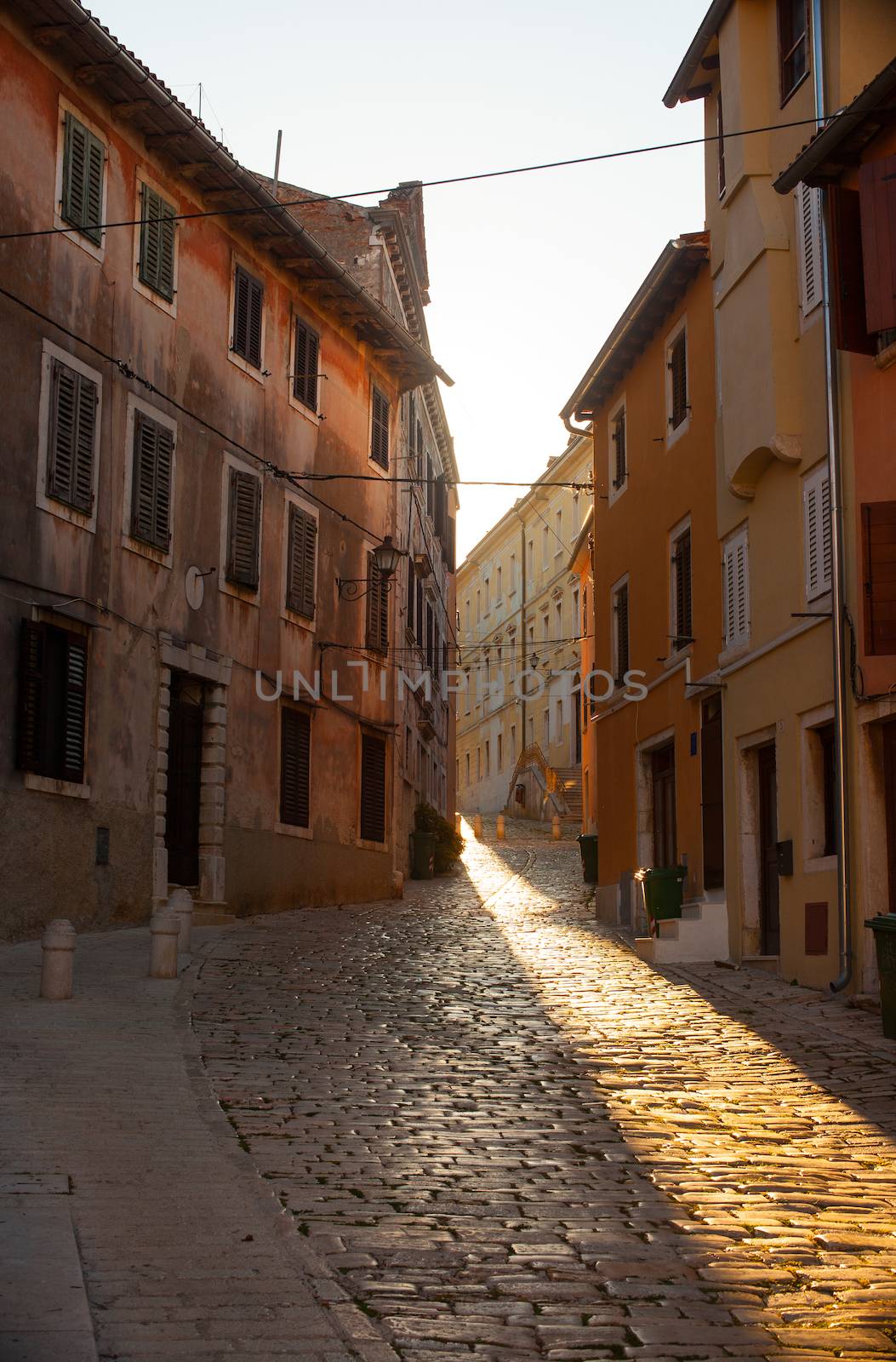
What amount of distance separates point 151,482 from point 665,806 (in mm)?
8397

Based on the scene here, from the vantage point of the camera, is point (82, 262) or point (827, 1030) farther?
point (82, 262)

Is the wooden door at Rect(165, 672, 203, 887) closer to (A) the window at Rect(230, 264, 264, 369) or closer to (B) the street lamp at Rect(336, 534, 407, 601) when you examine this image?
(B) the street lamp at Rect(336, 534, 407, 601)

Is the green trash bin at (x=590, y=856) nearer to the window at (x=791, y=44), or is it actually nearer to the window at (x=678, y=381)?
the window at (x=678, y=381)

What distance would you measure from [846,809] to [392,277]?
2206 centimetres

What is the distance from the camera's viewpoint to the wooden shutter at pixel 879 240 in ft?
46.9

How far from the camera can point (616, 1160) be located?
28.0 feet

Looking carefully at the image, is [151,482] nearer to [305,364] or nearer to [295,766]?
[295,766]

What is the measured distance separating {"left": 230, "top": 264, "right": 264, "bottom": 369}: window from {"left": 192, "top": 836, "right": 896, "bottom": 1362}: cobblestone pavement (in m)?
10.2

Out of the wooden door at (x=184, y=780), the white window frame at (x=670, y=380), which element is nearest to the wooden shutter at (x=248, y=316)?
the wooden door at (x=184, y=780)

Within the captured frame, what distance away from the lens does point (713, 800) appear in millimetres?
19812

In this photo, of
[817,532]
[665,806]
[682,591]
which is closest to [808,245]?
[817,532]

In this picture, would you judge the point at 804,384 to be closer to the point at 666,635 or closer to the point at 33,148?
the point at 666,635

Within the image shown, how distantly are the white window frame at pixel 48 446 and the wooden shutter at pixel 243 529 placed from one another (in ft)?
13.0

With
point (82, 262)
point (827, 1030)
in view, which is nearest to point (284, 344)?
point (82, 262)
